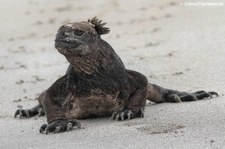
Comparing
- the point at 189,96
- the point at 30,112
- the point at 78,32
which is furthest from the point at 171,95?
the point at 78,32

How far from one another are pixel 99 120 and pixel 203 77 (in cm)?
298

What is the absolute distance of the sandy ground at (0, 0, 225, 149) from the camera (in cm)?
792

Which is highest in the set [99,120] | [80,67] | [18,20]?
[80,67]

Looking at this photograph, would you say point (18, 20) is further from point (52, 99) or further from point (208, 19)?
point (52, 99)

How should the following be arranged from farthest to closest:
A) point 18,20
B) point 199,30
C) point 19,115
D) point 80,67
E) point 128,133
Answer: point 18,20 → point 199,30 → point 19,115 → point 80,67 → point 128,133

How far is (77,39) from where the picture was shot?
8.63m

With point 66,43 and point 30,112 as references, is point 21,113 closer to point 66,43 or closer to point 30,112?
point 30,112

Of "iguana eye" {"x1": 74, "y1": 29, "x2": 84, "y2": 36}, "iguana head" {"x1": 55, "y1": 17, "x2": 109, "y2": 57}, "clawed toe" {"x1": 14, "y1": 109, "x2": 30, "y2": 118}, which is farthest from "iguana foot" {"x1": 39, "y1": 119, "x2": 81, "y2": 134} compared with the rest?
"clawed toe" {"x1": 14, "y1": 109, "x2": 30, "y2": 118}

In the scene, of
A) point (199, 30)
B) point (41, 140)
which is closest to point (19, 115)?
point (41, 140)

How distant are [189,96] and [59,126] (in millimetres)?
2093

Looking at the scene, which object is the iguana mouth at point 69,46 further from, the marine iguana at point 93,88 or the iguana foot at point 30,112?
the iguana foot at point 30,112

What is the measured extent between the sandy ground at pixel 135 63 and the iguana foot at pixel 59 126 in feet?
0.39

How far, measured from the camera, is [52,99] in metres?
9.31

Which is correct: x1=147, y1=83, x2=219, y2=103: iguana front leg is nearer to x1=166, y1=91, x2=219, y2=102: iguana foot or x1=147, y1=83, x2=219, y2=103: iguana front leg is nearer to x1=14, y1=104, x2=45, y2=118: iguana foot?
x1=166, y1=91, x2=219, y2=102: iguana foot
